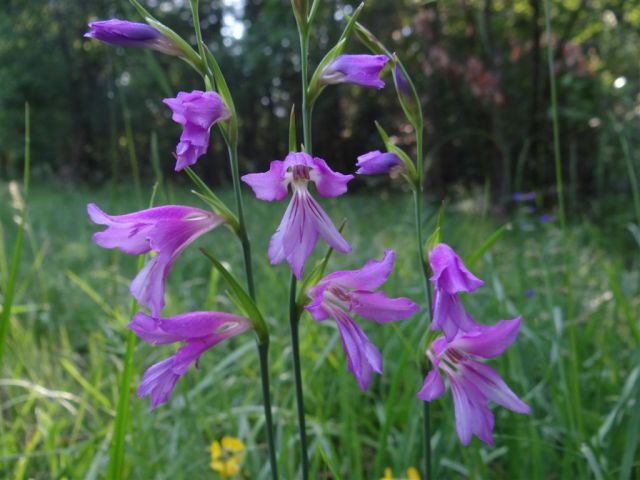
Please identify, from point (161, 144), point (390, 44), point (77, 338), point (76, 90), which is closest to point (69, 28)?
point (76, 90)

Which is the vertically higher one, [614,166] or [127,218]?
[614,166]

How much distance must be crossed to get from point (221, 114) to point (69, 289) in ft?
9.13

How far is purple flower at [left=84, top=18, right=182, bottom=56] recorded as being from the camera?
0.79 metres

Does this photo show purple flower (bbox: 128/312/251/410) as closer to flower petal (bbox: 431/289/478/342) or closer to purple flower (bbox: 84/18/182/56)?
flower petal (bbox: 431/289/478/342)

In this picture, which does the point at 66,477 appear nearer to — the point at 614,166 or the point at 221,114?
the point at 221,114

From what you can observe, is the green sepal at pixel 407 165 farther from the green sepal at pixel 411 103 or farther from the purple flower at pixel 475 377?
the purple flower at pixel 475 377

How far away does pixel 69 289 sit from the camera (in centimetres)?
323

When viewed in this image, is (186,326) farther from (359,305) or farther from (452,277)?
(452,277)

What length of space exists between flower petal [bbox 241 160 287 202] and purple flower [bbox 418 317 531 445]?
275 millimetres

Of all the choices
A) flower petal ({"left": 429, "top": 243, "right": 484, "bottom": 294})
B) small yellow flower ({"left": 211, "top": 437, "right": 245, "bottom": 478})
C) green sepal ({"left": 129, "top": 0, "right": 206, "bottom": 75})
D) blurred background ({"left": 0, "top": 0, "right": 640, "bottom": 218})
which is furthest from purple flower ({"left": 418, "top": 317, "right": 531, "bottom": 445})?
blurred background ({"left": 0, "top": 0, "right": 640, "bottom": 218})

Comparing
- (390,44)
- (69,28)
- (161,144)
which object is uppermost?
(69,28)

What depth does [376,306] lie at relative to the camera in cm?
78

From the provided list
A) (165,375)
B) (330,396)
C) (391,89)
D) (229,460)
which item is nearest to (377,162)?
(165,375)

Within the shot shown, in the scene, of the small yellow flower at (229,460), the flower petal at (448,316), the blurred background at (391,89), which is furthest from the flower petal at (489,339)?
the blurred background at (391,89)
